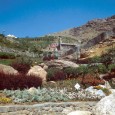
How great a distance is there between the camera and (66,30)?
158 metres

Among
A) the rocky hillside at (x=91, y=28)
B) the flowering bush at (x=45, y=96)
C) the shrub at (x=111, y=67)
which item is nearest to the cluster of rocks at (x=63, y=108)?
the flowering bush at (x=45, y=96)

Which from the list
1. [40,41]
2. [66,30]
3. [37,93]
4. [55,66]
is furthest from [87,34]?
[37,93]

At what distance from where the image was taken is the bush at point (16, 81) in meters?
18.2

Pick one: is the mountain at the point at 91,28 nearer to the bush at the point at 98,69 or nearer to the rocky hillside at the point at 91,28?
the rocky hillside at the point at 91,28

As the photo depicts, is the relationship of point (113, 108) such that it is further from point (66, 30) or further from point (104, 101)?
point (66, 30)

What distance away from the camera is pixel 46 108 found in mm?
13438

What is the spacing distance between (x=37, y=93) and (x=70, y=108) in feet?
6.23

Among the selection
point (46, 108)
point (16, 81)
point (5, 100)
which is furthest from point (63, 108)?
point (16, 81)

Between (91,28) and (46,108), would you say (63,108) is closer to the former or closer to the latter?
(46,108)

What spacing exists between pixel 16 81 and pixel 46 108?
18.2 ft

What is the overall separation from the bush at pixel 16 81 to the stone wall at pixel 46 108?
5061 mm

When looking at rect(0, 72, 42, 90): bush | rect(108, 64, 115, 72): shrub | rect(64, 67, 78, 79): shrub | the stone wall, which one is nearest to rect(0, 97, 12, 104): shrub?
the stone wall

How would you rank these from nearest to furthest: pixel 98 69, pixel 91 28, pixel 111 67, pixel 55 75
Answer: pixel 55 75 < pixel 98 69 < pixel 111 67 < pixel 91 28

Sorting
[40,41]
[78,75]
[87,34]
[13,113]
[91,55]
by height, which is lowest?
[13,113]
